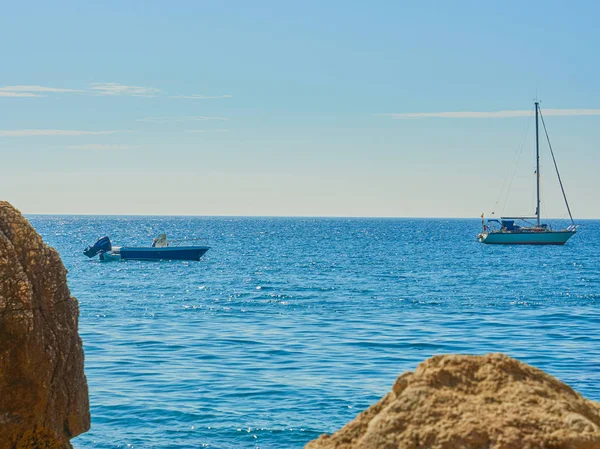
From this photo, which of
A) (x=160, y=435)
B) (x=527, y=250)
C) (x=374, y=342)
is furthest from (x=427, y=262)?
(x=160, y=435)

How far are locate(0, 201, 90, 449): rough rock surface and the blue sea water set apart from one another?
281 inches

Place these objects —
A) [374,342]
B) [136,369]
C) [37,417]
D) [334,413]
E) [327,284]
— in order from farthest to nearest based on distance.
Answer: [327,284] < [374,342] < [136,369] < [334,413] < [37,417]

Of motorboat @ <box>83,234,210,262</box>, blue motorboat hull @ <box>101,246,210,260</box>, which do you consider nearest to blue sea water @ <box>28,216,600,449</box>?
motorboat @ <box>83,234,210,262</box>

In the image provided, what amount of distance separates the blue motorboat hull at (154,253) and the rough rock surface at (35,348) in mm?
65693

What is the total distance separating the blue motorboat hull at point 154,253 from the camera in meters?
73.1

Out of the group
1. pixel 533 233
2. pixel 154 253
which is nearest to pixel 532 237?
pixel 533 233

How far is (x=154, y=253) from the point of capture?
73.6 metres

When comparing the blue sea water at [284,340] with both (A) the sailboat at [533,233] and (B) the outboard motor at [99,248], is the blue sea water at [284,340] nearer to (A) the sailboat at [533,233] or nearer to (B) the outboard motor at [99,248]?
(B) the outboard motor at [99,248]

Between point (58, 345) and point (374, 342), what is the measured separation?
1886 cm

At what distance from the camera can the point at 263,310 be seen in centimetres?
3694

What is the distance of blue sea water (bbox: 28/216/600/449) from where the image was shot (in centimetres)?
1577

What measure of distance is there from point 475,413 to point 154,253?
71.1 m

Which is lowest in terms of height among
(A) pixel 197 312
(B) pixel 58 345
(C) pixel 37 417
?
(A) pixel 197 312

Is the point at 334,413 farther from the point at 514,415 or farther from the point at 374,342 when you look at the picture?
the point at 514,415
